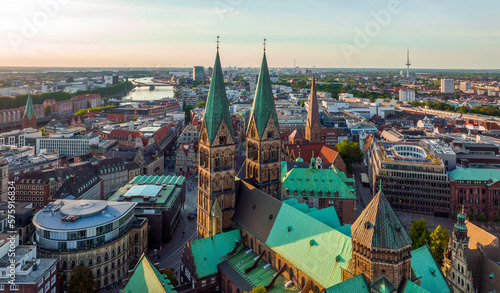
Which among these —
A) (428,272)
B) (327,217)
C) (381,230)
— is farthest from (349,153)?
(381,230)

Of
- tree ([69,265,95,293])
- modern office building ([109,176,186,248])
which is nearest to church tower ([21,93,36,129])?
modern office building ([109,176,186,248])

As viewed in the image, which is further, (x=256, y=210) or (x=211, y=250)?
(x=256, y=210)

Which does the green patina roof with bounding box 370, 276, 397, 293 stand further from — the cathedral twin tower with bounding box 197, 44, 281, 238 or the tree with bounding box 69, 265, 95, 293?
the tree with bounding box 69, 265, 95, 293

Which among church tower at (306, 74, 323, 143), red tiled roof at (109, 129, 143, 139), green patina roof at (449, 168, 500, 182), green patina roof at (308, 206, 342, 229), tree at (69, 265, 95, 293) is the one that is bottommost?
tree at (69, 265, 95, 293)

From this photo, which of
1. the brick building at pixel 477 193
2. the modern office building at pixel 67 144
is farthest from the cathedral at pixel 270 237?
the modern office building at pixel 67 144

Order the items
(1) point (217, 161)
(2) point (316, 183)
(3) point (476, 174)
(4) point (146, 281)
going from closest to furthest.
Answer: (4) point (146, 281), (1) point (217, 161), (2) point (316, 183), (3) point (476, 174)

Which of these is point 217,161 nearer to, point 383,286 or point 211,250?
point 211,250

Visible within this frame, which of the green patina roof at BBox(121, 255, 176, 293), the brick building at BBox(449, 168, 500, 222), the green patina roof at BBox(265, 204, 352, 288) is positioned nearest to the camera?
the green patina roof at BBox(265, 204, 352, 288)
